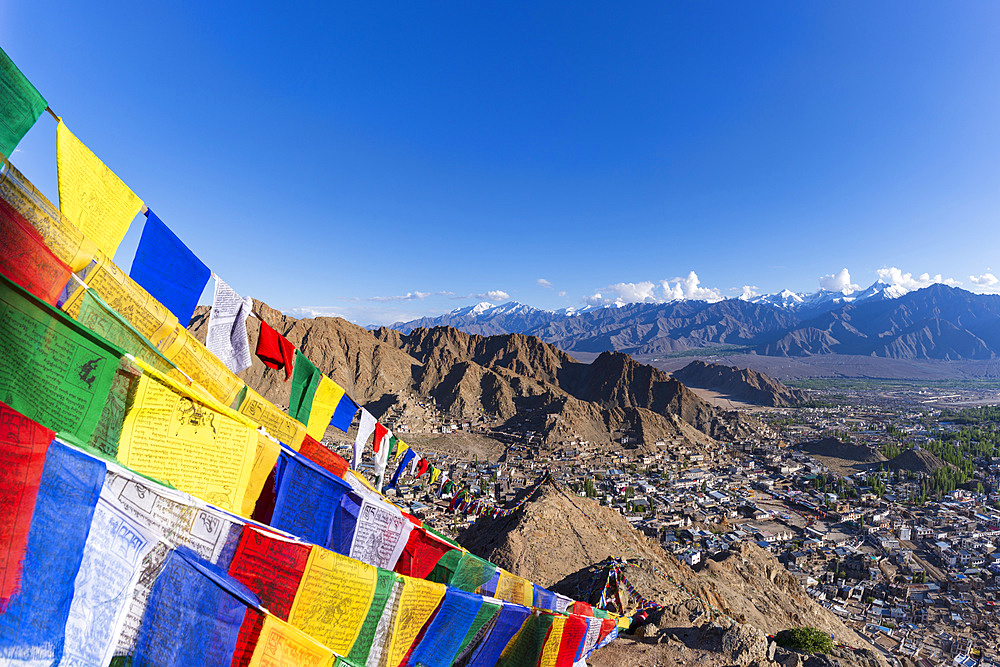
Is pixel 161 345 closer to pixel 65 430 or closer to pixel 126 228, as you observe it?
pixel 126 228

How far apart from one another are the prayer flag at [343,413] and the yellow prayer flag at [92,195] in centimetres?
456

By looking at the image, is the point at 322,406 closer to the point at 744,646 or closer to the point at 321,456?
the point at 321,456

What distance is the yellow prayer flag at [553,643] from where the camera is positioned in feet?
17.0

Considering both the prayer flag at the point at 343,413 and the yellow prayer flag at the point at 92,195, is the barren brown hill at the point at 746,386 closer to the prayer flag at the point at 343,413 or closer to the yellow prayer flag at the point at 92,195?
the prayer flag at the point at 343,413

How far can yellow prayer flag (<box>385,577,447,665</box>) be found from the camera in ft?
11.2

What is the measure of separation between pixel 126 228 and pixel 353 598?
440 centimetres

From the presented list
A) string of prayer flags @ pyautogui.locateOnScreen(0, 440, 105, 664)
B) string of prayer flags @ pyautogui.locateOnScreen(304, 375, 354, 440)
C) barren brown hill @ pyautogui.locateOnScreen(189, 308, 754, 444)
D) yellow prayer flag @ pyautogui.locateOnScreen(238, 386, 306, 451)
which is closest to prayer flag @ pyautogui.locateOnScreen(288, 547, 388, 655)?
string of prayer flags @ pyautogui.locateOnScreen(0, 440, 105, 664)

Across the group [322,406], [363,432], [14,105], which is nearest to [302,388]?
[322,406]

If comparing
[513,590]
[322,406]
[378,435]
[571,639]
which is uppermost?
[322,406]

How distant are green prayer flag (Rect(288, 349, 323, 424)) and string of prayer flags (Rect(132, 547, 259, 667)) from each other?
5363 millimetres

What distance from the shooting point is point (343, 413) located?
8.09 metres

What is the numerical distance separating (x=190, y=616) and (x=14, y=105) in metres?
3.74

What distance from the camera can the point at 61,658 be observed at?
1869mm

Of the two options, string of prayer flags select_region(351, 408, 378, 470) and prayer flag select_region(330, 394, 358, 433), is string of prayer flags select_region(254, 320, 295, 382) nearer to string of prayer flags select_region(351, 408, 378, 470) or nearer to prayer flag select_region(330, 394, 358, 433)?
prayer flag select_region(330, 394, 358, 433)
